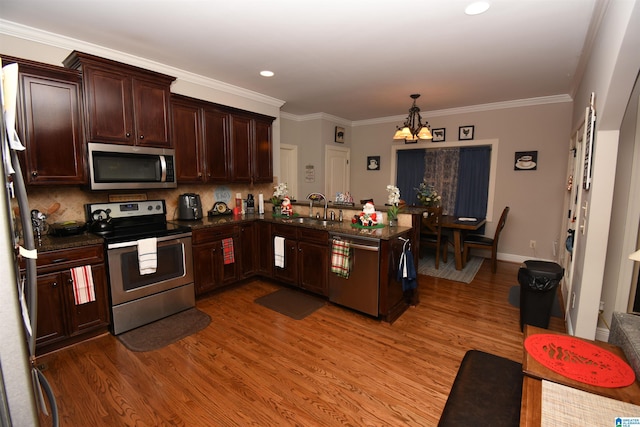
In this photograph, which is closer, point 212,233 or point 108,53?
point 108,53

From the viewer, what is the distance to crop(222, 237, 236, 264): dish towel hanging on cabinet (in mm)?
3578

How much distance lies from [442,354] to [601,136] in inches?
81.6

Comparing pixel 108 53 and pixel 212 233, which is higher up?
pixel 108 53

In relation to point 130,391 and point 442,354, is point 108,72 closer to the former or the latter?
point 130,391

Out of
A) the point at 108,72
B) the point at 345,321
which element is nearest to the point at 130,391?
the point at 345,321

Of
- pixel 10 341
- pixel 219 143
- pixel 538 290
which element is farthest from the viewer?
pixel 219 143

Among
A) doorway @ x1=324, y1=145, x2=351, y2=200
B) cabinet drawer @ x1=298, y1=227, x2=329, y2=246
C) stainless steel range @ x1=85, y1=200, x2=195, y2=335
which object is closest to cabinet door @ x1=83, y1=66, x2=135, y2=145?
stainless steel range @ x1=85, y1=200, x2=195, y2=335

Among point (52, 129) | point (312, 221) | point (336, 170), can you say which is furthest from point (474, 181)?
point (52, 129)

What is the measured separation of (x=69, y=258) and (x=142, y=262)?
0.53 m

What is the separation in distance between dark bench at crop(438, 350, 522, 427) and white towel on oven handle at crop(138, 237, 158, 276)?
8.67ft

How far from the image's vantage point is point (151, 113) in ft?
10.1

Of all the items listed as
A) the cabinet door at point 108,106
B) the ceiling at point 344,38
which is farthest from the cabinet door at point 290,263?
the ceiling at point 344,38

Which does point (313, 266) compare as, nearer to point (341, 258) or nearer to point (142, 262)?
point (341, 258)

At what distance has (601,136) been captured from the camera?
7.27ft
